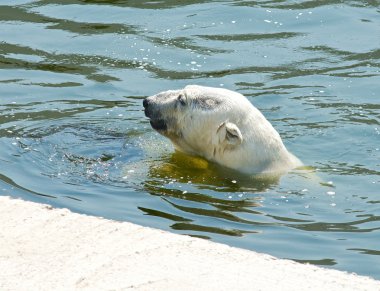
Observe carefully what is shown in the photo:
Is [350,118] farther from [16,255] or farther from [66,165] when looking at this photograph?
[16,255]

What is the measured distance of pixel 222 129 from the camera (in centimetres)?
894

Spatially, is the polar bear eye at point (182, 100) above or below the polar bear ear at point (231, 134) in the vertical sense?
above

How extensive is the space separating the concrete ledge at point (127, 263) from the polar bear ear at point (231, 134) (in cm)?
257

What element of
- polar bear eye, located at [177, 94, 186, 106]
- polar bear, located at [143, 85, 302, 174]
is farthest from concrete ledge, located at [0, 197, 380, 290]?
polar bear eye, located at [177, 94, 186, 106]

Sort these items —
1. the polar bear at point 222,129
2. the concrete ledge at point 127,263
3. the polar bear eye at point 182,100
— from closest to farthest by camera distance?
the concrete ledge at point 127,263
the polar bear at point 222,129
the polar bear eye at point 182,100

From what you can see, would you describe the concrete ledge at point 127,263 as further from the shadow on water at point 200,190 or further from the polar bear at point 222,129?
the polar bear at point 222,129

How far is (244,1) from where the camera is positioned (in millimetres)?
13805

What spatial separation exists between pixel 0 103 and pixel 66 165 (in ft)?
5.90

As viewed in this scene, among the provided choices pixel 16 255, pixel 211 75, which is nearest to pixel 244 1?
pixel 211 75

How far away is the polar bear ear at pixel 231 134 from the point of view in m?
8.77

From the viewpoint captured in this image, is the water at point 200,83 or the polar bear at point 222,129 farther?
the polar bear at point 222,129

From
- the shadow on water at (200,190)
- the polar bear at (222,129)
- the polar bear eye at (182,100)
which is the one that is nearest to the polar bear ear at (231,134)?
the polar bear at (222,129)

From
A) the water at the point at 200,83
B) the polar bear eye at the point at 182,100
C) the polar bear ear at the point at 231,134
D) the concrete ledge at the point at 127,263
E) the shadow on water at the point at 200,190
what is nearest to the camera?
the concrete ledge at the point at 127,263

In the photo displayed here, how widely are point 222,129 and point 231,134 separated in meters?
0.15
